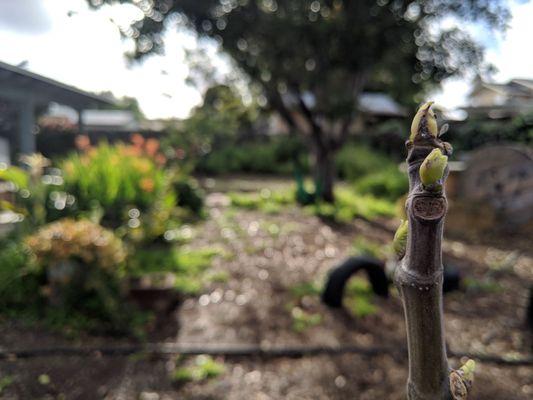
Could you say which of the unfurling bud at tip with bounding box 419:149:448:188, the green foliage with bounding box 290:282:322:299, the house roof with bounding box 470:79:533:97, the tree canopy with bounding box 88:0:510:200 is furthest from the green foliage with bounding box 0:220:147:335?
the tree canopy with bounding box 88:0:510:200

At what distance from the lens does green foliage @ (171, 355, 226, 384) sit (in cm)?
302

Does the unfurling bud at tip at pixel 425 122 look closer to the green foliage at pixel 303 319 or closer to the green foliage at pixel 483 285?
the green foliage at pixel 303 319

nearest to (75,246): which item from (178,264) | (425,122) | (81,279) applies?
(81,279)

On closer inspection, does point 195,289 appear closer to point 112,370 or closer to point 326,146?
point 112,370

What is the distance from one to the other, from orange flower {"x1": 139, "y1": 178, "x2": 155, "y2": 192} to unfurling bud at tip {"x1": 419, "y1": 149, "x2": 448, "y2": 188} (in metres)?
5.94

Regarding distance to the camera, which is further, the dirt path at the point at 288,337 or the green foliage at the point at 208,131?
the green foliage at the point at 208,131

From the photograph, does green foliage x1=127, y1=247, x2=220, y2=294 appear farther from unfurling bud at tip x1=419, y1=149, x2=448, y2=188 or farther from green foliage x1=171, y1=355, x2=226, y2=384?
unfurling bud at tip x1=419, y1=149, x2=448, y2=188

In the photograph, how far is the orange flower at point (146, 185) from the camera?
6.11 meters

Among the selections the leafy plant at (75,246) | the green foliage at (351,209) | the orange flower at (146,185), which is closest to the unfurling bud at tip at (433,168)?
the leafy plant at (75,246)

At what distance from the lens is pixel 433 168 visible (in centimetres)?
45

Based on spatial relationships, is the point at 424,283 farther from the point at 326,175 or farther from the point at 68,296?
the point at 326,175

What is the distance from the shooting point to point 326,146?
9.63 meters

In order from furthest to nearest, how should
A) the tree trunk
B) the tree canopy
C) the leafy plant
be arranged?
the tree trunk
the tree canopy
the leafy plant

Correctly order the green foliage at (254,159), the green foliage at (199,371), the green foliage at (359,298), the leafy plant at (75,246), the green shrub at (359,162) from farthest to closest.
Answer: the green foliage at (254,159) < the green shrub at (359,162) < the green foliage at (359,298) < the leafy plant at (75,246) < the green foliage at (199,371)
